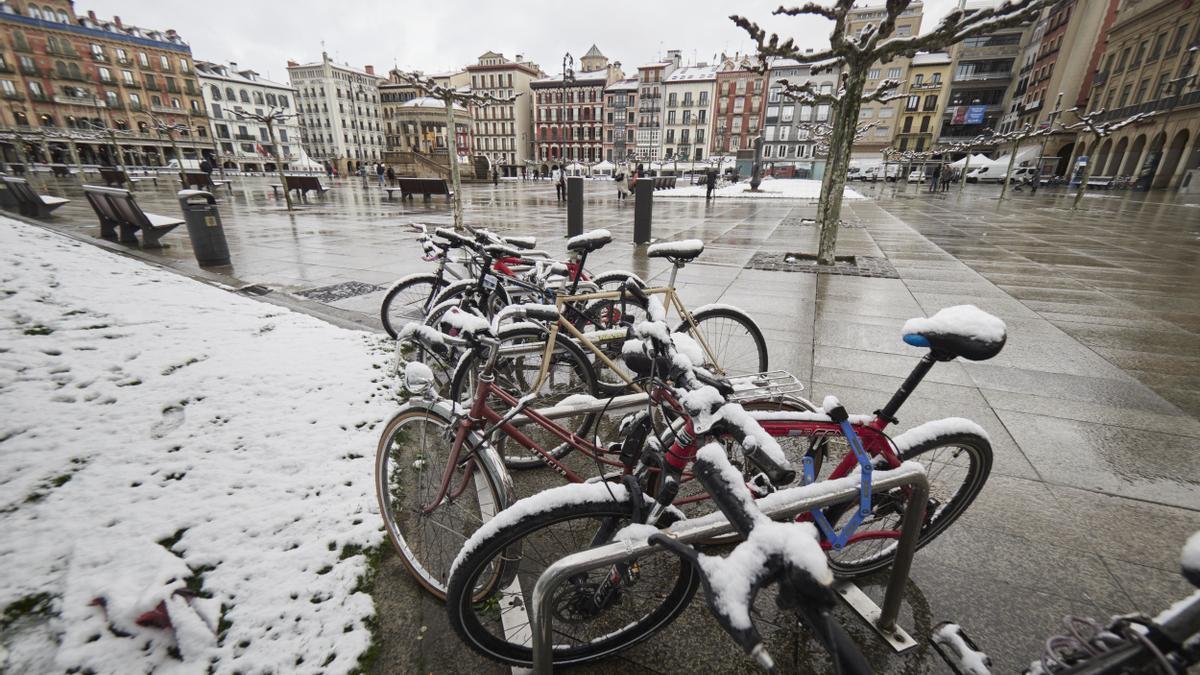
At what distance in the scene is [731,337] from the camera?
12.9 ft

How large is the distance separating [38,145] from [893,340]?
8917 cm

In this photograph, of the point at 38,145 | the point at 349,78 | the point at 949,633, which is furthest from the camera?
the point at 349,78

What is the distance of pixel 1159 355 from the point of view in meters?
4.60

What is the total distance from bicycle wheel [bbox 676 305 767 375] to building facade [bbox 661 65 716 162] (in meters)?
77.6

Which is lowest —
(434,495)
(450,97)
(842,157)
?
(434,495)

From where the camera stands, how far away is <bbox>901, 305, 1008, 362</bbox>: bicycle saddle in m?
1.70

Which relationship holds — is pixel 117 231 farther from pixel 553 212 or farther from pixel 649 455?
pixel 649 455

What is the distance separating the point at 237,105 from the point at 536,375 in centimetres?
9605

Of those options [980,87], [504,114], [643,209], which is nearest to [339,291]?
[643,209]

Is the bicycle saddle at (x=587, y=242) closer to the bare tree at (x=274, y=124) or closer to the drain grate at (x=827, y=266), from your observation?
the drain grate at (x=827, y=266)

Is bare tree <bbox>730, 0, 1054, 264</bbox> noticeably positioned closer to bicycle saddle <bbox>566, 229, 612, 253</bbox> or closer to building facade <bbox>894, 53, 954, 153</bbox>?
bicycle saddle <bbox>566, 229, 612, 253</bbox>

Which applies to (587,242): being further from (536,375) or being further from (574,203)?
(574,203)

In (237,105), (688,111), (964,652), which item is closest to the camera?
(964,652)

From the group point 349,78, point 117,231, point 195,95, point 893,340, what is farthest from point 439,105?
point 893,340
